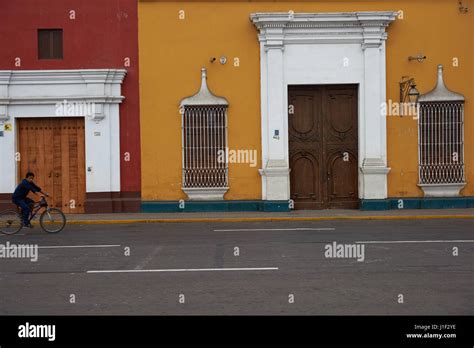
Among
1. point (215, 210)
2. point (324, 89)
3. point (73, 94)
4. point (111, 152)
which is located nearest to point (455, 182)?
point (324, 89)

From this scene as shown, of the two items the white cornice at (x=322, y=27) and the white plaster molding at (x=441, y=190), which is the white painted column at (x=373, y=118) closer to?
the white cornice at (x=322, y=27)

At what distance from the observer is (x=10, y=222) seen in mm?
17484

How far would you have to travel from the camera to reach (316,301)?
9.02 meters

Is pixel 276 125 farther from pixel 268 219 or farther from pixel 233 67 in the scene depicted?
pixel 268 219

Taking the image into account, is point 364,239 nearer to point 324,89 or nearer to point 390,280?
point 390,280

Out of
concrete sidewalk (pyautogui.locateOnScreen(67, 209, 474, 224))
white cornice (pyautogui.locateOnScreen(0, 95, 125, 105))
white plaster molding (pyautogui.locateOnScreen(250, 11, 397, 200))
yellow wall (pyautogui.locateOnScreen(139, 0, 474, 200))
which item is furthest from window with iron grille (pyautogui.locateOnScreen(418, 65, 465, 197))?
white cornice (pyautogui.locateOnScreen(0, 95, 125, 105))

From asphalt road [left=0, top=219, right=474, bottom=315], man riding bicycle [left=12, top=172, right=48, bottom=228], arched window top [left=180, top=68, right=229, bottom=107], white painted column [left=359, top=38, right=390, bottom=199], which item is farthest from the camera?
arched window top [left=180, top=68, right=229, bottom=107]

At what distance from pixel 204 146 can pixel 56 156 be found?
4327 mm

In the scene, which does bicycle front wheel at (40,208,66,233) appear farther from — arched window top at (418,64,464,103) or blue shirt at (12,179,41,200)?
arched window top at (418,64,464,103)

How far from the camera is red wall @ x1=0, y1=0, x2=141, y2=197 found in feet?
71.5

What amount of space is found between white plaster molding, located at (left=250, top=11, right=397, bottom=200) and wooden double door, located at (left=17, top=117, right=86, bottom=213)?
538cm

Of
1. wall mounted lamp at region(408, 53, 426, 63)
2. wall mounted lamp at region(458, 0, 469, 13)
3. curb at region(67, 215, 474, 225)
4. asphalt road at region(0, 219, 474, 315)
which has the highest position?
wall mounted lamp at region(458, 0, 469, 13)

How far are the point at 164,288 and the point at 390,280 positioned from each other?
3.10 metres

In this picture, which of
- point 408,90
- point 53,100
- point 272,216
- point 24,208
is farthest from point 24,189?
point 408,90
